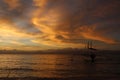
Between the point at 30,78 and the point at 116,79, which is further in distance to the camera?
the point at 30,78

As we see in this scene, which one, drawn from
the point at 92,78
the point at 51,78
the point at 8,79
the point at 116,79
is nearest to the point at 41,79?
the point at 51,78

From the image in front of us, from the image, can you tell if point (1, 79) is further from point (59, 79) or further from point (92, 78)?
point (92, 78)

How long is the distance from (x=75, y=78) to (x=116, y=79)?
737 cm

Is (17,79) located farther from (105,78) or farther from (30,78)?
(105,78)

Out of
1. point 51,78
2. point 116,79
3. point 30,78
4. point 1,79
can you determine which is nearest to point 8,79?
point 1,79

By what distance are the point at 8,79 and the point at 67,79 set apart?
412 inches

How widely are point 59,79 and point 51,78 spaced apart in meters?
2.13

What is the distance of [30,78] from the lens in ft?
159

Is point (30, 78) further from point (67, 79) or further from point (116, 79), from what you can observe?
point (116, 79)

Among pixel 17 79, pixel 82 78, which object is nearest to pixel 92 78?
pixel 82 78

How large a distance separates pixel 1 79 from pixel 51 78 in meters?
9.01

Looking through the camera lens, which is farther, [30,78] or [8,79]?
[30,78]

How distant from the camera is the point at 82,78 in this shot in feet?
155

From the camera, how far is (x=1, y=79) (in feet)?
149
